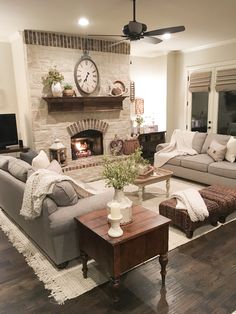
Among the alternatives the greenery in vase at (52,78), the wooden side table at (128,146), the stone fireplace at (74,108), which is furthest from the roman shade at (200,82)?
the greenery in vase at (52,78)

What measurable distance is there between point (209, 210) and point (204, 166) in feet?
5.93

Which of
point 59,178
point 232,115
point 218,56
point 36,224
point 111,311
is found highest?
point 218,56

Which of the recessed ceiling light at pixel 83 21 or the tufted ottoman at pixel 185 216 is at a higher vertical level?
the recessed ceiling light at pixel 83 21

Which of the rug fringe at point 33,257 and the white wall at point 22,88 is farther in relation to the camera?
the white wall at point 22,88

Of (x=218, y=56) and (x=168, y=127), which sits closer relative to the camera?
(x=218, y=56)

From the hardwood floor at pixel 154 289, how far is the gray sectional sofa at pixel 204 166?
6.14 feet

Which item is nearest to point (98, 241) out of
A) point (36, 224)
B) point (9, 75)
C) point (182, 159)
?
point (36, 224)

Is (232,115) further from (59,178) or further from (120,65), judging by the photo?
(59,178)

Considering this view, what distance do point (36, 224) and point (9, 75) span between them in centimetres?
370

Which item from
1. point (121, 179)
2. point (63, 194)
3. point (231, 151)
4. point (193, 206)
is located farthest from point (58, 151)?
point (231, 151)

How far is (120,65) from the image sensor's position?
5.89 m

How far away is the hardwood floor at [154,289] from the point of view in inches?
83.0

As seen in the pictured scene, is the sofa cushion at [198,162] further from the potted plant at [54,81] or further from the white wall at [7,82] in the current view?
the white wall at [7,82]

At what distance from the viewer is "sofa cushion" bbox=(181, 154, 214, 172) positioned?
16.1 ft
